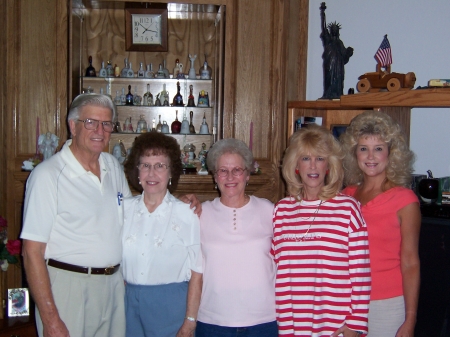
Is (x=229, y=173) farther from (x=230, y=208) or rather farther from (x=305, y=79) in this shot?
(x=305, y=79)

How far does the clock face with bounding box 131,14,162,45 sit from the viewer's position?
418 centimetres

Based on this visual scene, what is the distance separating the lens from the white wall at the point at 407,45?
135 inches

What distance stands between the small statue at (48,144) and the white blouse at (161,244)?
1.83 metres

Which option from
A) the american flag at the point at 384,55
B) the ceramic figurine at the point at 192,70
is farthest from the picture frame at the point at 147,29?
the american flag at the point at 384,55

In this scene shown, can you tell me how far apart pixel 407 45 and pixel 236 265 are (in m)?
2.37

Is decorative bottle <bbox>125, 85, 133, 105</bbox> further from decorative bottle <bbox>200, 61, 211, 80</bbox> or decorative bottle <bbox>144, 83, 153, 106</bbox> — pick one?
decorative bottle <bbox>200, 61, 211, 80</bbox>

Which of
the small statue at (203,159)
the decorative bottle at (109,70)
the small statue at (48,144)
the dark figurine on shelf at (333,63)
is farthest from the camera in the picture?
the decorative bottle at (109,70)

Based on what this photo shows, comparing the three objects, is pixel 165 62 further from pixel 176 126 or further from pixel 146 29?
pixel 176 126

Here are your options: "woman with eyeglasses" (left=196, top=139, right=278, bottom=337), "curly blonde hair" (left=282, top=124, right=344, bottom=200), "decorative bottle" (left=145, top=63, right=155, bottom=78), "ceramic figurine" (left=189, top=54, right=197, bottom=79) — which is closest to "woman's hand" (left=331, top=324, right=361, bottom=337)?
"woman with eyeglasses" (left=196, top=139, right=278, bottom=337)

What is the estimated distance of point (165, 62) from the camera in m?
4.41

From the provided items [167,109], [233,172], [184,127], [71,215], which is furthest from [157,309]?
[167,109]

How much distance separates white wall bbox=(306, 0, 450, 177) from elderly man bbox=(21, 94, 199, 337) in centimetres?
221

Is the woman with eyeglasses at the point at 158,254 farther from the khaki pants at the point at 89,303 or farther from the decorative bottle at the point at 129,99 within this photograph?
the decorative bottle at the point at 129,99

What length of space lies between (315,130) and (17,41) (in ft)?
8.57
